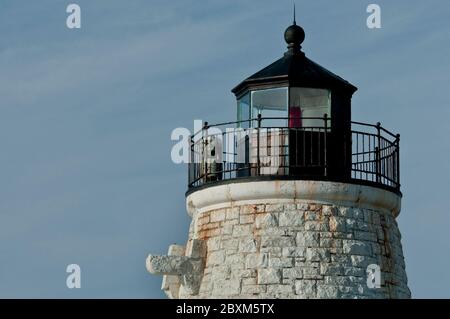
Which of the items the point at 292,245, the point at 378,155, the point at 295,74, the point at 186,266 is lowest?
the point at 186,266

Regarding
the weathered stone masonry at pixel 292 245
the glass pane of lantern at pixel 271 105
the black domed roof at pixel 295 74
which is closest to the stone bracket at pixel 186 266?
the weathered stone masonry at pixel 292 245

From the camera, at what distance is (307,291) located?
33.7 m

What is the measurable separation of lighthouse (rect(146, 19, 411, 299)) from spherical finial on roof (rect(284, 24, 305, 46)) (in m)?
A: 0.01

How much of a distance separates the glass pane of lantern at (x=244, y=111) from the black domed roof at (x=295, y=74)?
0.12 metres

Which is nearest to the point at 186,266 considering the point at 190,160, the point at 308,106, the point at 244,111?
the point at 190,160

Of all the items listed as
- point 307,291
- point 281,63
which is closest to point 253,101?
point 281,63

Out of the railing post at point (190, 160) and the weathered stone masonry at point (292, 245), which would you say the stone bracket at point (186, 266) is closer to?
the weathered stone masonry at point (292, 245)

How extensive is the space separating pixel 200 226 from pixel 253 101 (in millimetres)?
1910

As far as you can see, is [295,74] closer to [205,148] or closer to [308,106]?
[308,106]

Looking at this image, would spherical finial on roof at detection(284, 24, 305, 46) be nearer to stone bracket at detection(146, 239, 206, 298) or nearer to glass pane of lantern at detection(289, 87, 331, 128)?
glass pane of lantern at detection(289, 87, 331, 128)

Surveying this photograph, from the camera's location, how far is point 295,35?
35000mm

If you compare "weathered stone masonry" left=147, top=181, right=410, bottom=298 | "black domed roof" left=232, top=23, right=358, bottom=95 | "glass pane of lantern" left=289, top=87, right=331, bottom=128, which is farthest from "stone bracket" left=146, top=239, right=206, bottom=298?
"black domed roof" left=232, top=23, right=358, bottom=95

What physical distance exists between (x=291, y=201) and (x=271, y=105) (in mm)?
1449
